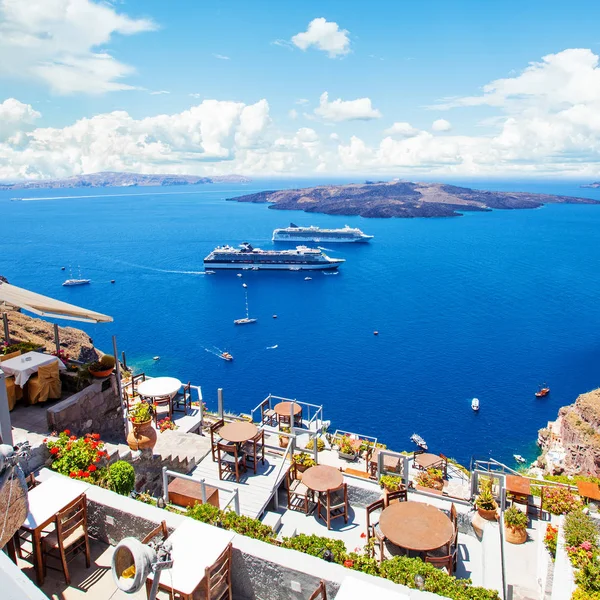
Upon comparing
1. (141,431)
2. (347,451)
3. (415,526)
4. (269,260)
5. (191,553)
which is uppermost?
(191,553)

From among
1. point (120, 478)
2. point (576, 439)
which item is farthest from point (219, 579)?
point (576, 439)

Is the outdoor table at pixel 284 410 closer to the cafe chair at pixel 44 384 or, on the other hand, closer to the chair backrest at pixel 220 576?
the cafe chair at pixel 44 384

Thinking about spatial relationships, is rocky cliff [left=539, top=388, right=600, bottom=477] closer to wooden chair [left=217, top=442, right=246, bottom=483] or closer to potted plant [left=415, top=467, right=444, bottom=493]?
potted plant [left=415, top=467, right=444, bottom=493]

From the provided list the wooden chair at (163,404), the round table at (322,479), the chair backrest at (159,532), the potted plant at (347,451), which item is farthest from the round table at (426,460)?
the chair backrest at (159,532)

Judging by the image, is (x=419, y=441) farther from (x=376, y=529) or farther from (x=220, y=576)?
(x=220, y=576)

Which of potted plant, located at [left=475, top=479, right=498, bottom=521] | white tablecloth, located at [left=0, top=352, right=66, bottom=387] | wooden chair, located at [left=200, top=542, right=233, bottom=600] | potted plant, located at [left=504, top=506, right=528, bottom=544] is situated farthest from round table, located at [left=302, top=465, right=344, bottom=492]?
white tablecloth, located at [left=0, top=352, right=66, bottom=387]

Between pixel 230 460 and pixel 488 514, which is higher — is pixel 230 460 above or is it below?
above

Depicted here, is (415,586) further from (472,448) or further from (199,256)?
(199,256)
